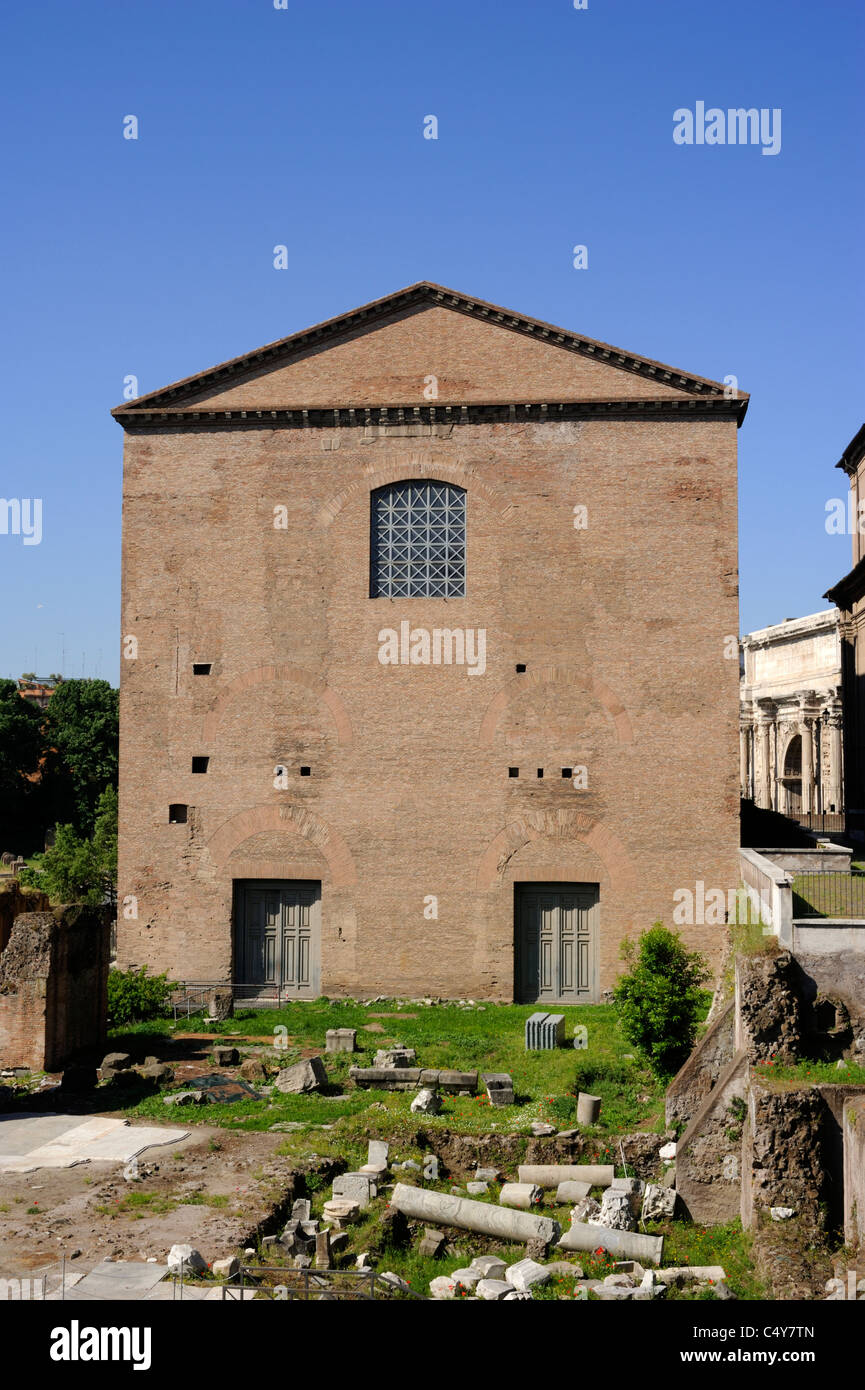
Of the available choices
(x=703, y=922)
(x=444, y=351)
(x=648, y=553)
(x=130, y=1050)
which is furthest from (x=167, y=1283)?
(x=444, y=351)

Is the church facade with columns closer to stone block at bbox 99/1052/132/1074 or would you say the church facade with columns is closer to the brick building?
the brick building

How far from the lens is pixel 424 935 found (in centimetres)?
2077

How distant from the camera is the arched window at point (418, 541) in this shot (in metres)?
21.3

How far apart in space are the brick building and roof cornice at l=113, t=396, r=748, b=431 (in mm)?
56

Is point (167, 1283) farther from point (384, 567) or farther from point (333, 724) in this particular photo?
point (384, 567)

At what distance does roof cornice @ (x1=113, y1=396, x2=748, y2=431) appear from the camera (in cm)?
2091

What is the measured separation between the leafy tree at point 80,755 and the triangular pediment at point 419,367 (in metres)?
36.2

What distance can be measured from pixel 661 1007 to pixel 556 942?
5.25 meters

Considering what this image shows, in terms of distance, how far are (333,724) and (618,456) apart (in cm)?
734

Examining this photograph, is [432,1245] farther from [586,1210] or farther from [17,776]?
[17,776]

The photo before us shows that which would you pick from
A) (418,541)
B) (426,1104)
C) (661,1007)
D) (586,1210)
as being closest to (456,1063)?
(426,1104)

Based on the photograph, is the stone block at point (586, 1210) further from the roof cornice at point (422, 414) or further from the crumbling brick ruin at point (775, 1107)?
the roof cornice at point (422, 414)

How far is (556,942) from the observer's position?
20.8 meters

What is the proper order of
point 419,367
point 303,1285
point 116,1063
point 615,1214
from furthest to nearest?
point 419,367
point 116,1063
point 615,1214
point 303,1285
